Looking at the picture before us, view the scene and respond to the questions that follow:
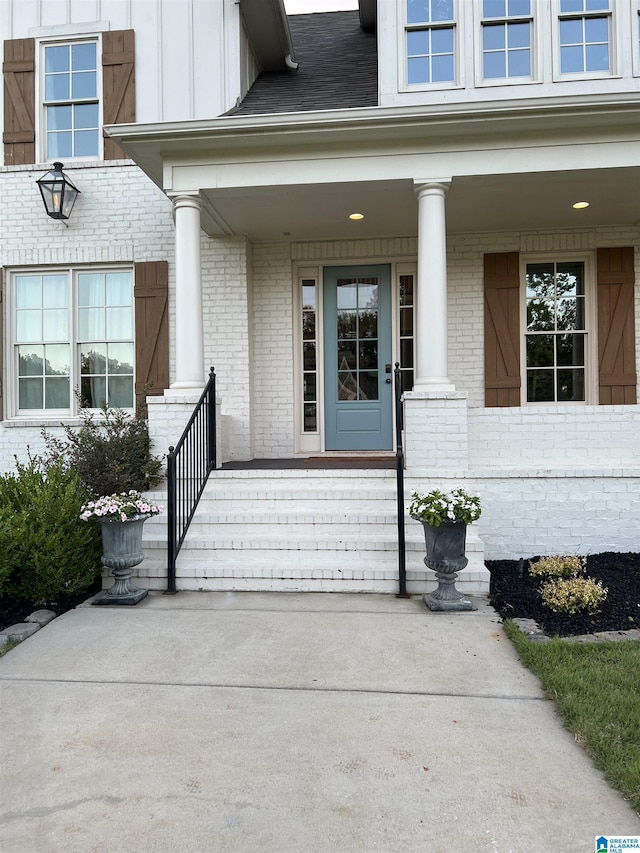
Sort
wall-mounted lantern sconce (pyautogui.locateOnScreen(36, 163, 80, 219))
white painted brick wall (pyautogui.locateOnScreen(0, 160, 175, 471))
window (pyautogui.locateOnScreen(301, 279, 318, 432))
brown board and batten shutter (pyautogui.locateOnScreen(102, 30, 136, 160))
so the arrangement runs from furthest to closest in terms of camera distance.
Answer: window (pyautogui.locateOnScreen(301, 279, 318, 432)) < white painted brick wall (pyautogui.locateOnScreen(0, 160, 175, 471)) < brown board and batten shutter (pyautogui.locateOnScreen(102, 30, 136, 160)) < wall-mounted lantern sconce (pyautogui.locateOnScreen(36, 163, 80, 219))

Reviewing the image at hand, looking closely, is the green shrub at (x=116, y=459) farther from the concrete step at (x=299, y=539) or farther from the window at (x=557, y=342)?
the window at (x=557, y=342)

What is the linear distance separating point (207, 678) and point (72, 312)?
574cm

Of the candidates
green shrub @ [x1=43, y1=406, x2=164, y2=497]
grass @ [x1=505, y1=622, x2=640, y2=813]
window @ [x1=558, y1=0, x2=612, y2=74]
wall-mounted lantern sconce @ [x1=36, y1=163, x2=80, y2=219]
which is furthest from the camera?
wall-mounted lantern sconce @ [x1=36, y1=163, x2=80, y2=219]

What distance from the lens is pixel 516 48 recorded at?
6.27 metres

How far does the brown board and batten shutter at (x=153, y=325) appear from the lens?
738cm

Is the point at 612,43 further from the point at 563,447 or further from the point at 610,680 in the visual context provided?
the point at 610,680

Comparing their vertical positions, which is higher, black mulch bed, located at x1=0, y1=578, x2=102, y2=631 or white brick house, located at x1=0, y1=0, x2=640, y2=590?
white brick house, located at x1=0, y1=0, x2=640, y2=590

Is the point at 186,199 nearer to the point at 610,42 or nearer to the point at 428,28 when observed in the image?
the point at 428,28

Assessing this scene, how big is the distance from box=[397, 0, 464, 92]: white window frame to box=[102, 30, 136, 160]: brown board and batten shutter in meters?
3.22

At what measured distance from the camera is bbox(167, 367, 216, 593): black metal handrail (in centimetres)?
474

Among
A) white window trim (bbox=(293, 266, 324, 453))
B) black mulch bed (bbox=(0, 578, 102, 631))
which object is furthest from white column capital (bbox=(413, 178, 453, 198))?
black mulch bed (bbox=(0, 578, 102, 631))

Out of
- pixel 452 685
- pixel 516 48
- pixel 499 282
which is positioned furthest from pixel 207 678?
pixel 516 48

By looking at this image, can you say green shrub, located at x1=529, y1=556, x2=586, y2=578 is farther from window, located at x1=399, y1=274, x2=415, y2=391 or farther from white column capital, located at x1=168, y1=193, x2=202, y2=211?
white column capital, located at x1=168, y1=193, x2=202, y2=211

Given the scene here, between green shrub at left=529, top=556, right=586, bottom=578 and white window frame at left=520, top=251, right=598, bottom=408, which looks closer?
green shrub at left=529, top=556, right=586, bottom=578
